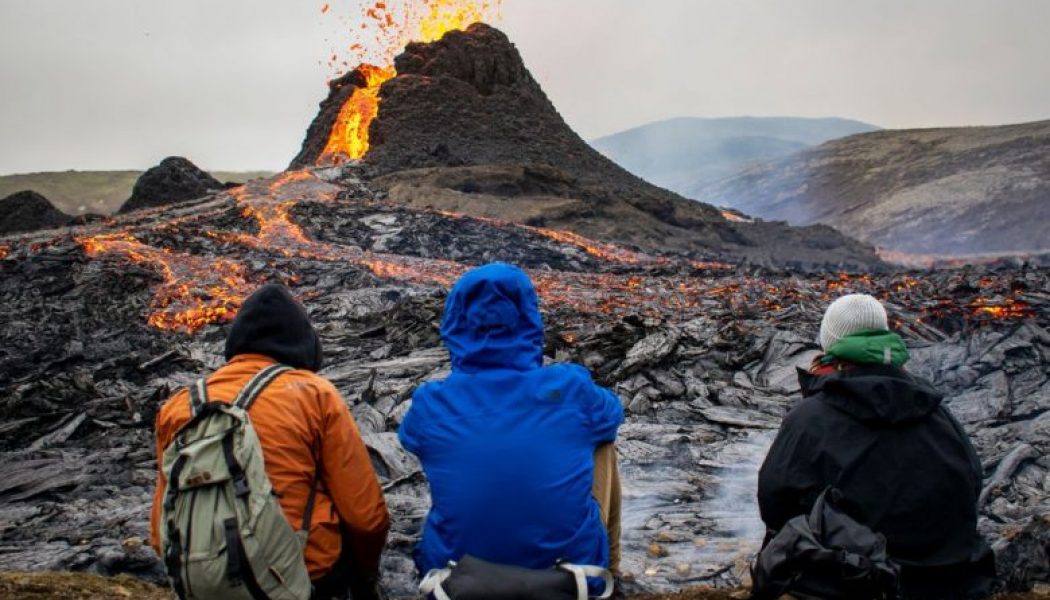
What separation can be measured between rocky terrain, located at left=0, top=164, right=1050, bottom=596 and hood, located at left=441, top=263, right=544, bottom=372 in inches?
98.1

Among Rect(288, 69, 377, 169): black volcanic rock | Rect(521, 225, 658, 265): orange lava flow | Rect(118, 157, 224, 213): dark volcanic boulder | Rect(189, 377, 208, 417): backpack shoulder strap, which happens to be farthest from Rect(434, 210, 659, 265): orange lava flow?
Rect(189, 377, 208, 417): backpack shoulder strap

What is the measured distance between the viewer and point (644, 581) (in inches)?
203

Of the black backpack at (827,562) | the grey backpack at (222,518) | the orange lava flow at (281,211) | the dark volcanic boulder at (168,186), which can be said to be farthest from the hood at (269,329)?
the dark volcanic boulder at (168,186)

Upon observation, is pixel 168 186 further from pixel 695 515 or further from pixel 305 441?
pixel 305 441

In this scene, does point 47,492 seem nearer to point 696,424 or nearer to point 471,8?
point 696,424

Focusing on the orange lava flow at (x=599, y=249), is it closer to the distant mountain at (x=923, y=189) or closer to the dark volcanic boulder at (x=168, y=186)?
the dark volcanic boulder at (x=168, y=186)

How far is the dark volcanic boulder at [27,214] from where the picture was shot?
34.6 meters

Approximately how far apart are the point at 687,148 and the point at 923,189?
363 ft

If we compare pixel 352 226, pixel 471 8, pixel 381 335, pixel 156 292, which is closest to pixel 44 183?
pixel 471 8

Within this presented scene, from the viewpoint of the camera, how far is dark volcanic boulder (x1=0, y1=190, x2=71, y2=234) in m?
34.6

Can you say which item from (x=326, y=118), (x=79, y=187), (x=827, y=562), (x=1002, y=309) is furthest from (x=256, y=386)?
(x=79, y=187)

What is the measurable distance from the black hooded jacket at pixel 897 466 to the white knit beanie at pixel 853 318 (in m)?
0.39

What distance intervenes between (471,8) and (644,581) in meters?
55.5

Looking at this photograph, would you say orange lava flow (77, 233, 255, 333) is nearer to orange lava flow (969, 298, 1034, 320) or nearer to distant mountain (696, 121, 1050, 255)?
orange lava flow (969, 298, 1034, 320)
